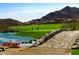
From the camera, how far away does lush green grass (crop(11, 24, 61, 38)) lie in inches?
256

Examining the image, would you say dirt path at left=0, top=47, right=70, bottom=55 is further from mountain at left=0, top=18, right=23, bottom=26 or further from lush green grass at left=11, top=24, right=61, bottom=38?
mountain at left=0, top=18, right=23, bottom=26

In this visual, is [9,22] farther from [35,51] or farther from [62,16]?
[62,16]

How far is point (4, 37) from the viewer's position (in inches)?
255

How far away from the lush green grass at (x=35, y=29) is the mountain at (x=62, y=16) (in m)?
0.05

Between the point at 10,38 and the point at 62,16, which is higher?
the point at 62,16

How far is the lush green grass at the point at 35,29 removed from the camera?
650 cm

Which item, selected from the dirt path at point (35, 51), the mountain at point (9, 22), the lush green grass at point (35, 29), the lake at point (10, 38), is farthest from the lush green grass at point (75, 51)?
the mountain at point (9, 22)

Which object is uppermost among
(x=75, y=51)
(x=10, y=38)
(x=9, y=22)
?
(x=9, y=22)

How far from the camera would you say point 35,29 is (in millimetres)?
6520

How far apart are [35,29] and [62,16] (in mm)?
279

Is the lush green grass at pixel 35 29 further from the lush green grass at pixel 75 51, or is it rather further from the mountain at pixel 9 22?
the lush green grass at pixel 75 51

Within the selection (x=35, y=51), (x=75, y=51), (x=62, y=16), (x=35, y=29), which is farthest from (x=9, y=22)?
(x=75, y=51)
